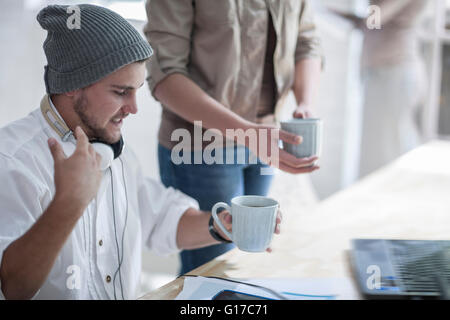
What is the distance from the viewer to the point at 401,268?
0.71 m

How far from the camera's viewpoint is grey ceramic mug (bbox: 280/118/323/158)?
0.87 m

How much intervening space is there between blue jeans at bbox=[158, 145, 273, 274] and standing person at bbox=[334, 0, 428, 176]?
1.14 m

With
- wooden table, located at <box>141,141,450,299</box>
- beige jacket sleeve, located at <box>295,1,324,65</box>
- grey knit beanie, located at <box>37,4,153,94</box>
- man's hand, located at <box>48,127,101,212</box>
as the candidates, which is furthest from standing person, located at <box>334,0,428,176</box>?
man's hand, located at <box>48,127,101,212</box>

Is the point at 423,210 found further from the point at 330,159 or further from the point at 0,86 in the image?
the point at 330,159

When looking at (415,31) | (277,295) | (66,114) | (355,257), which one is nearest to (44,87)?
(66,114)

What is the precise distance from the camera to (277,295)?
659 millimetres

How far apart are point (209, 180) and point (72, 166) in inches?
22.1

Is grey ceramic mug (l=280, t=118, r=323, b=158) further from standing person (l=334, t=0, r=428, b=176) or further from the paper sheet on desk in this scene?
standing person (l=334, t=0, r=428, b=176)

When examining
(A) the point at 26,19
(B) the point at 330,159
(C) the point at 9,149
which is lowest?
(B) the point at 330,159

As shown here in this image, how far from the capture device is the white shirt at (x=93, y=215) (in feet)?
2.03

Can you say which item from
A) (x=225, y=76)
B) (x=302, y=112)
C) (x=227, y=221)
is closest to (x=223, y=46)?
(x=225, y=76)

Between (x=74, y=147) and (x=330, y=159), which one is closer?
(x=74, y=147)

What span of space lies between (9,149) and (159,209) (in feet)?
1.10

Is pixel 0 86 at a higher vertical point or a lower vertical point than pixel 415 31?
lower
